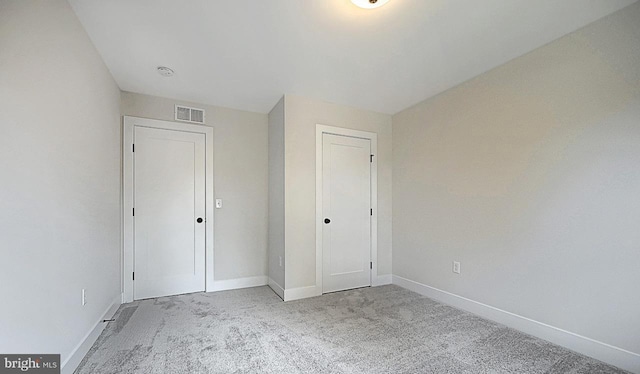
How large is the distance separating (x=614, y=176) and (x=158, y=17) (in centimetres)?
346

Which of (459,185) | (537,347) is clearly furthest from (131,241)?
(537,347)

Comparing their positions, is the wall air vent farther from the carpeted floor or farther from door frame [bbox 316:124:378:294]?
the carpeted floor

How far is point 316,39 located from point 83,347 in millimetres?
2990

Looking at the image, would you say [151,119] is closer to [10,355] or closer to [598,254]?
[10,355]

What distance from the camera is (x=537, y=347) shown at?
79.4 inches

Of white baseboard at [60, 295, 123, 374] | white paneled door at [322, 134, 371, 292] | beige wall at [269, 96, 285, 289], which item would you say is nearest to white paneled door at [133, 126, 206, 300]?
white baseboard at [60, 295, 123, 374]

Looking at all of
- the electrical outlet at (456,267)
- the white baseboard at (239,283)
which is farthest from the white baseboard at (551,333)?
the white baseboard at (239,283)

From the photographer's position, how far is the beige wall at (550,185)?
70.1 inches

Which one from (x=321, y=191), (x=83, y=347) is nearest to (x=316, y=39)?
(x=321, y=191)

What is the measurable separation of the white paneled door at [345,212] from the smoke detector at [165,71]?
6.02 feet

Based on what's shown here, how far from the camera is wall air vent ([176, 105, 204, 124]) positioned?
3.30 meters

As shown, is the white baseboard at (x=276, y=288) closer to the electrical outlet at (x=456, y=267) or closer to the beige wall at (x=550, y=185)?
the beige wall at (x=550, y=185)

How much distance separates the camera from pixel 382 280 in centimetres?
371

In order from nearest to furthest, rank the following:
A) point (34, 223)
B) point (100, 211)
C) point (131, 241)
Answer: point (34, 223) < point (100, 211) < point (131, 241)
